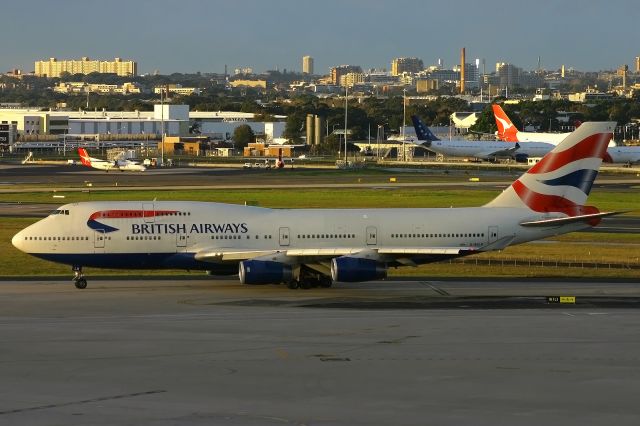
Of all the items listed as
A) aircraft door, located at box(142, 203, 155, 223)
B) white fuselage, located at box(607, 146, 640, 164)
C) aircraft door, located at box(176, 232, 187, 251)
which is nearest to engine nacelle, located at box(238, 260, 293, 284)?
aircraft door, located at box(176, 232, 187, 251)

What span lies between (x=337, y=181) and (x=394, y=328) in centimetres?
9389

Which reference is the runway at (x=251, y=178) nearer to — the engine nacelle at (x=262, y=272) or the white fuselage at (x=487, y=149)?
the white fuselage at (x=487, y=149)

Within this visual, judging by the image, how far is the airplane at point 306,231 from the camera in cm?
5053

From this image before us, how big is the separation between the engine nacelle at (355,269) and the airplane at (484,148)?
139 metres

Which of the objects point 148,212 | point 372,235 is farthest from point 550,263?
point 148,212

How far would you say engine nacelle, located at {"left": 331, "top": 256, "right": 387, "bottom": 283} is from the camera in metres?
48.7

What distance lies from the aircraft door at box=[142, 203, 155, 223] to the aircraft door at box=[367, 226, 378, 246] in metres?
9.43

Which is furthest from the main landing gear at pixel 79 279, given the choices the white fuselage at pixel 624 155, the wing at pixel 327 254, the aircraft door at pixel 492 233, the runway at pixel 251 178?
the white fuselage at pixel 624 155

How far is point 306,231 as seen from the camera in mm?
51906

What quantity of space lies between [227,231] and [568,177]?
1556cm

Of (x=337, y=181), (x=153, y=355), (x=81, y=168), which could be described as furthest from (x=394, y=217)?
(x=81, y=168)

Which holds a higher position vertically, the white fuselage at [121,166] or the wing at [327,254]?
the white fuselage at [121,166]

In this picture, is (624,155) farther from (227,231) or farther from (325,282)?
(227,231)

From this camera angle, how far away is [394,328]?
3991cm
